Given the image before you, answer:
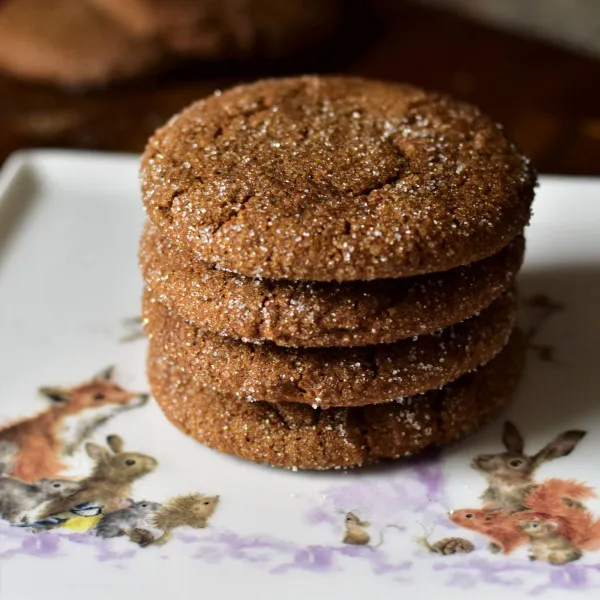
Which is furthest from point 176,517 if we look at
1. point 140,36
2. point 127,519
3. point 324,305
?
point 140,36

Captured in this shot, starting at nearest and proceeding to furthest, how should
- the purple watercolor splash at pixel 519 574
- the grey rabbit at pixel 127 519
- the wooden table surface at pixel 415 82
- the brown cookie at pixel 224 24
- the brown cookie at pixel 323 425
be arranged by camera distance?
1. the purple watercolor splash at pixel 519 574
2. the grey rabbit at pixel 127 519
3. the brown cookie at pixel 323 425
4. the wooden table surface at pixel 415 82
5. the brown cookie at pixel 224 24

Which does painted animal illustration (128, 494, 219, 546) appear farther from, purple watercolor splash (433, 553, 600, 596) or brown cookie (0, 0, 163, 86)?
brown cookie (0, 0, 163, 86)

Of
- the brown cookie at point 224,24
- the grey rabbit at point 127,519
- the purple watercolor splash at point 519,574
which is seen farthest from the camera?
the brown cookie at point 224,24

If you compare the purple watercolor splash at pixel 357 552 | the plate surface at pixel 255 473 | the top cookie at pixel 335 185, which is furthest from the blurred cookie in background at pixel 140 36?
the purple watercolor splash at pixel 357 552

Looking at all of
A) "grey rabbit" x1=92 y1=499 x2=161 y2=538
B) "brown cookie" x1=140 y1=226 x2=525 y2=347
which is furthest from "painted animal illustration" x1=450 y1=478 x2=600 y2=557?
"grey rabbit" x1=92 y1=499 x2=161 y2=538

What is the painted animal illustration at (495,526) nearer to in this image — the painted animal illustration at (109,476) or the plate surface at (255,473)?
the plate surface at (255,473)

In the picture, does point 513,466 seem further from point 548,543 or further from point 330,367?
point 330,367
